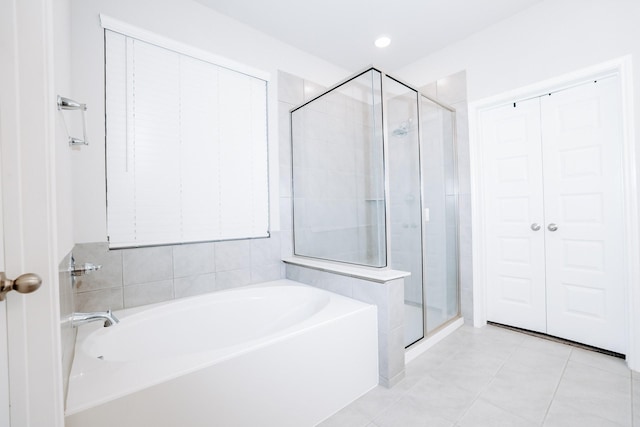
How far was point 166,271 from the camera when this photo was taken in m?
1.89

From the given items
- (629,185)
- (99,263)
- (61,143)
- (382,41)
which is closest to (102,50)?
(61,143)

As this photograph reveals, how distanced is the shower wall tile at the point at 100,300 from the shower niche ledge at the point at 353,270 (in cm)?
120

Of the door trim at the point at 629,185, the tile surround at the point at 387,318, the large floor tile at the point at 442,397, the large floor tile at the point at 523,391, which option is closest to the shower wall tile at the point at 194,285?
the tile surround at the point at 387,318

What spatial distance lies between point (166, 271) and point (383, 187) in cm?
159

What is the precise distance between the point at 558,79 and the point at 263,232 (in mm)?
2600

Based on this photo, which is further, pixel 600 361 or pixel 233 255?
pixel 233 255

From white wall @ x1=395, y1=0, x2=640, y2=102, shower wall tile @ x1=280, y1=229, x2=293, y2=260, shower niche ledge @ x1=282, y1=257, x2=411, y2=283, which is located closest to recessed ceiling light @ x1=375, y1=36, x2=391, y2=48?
white wall @ x1=395, y1=0, x2=640, y2=102

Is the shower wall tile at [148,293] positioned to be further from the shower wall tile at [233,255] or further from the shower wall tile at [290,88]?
the shower wall tile at [290,88]

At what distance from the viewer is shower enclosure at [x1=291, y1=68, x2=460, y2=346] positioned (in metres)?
1.94

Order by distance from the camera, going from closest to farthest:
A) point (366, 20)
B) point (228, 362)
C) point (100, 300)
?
point (228, 362) → point (100, 300) → point (366, 20)

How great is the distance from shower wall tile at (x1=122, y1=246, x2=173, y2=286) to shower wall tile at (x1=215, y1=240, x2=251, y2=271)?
13.1 inches

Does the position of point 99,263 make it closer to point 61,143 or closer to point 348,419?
point 61,143

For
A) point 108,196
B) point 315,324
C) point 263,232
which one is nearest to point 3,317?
point 315,324

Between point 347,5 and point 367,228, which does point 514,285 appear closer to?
point 367,228
